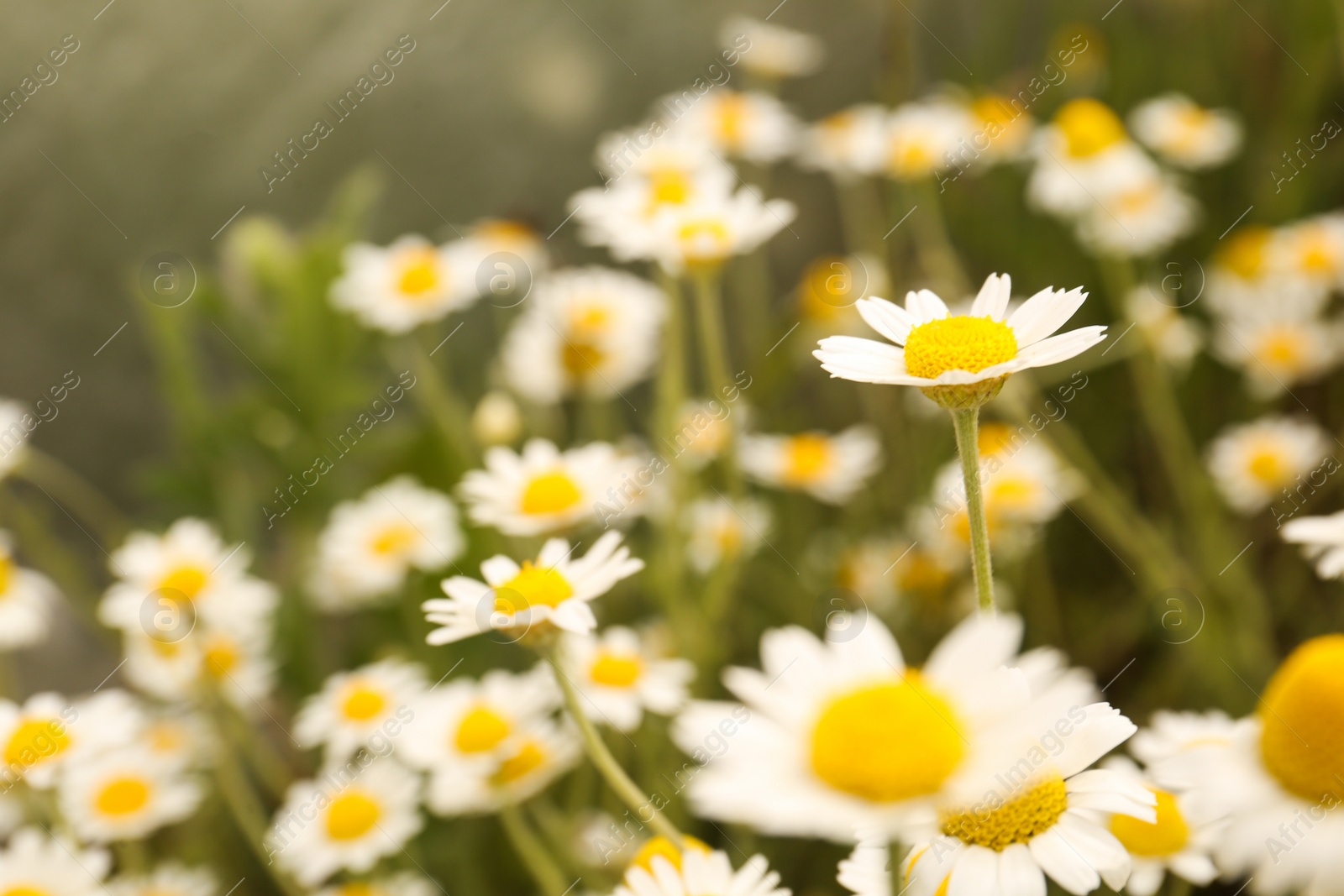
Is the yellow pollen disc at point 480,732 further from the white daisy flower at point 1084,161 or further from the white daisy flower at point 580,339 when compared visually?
the white daisy flower at point 1084,161

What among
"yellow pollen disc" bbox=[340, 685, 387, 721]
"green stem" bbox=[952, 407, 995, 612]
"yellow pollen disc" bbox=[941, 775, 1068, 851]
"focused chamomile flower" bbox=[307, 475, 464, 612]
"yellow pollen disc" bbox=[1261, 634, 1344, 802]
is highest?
"focused chamomile flower" bbox=[307, 475, 464, 612]

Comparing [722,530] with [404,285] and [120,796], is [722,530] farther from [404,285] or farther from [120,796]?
[120,796]

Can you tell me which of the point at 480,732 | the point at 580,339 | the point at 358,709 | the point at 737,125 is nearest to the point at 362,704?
the point at 358,709

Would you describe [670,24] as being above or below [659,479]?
above

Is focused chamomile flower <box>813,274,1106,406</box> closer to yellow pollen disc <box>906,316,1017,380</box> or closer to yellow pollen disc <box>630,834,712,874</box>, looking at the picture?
yellow pollen disc <box>906,316,1017,380</box>

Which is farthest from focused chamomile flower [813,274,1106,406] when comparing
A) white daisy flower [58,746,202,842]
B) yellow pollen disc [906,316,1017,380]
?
white daisy flower [58,746,202,842]

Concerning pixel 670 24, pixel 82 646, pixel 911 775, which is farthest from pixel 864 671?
pixel 670 24

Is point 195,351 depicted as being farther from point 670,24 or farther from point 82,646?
point 670,24
